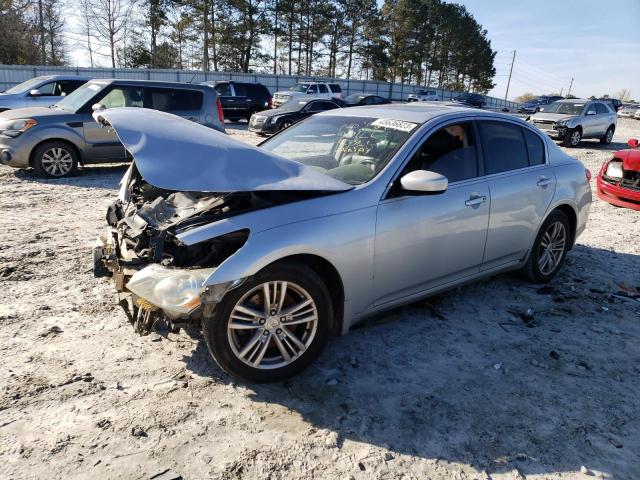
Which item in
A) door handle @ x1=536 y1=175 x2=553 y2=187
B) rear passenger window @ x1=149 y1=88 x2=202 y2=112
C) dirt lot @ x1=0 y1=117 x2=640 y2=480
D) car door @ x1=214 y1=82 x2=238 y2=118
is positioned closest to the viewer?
dirt lot @ x1=0 y1=117 x2=640 y2=480

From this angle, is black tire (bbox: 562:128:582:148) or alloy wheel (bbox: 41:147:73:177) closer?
alloy wheel (bbox: 41:147:73:177)

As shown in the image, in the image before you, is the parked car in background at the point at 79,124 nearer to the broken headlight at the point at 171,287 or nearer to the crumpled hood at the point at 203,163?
the crumpled hood at the point at 203,163

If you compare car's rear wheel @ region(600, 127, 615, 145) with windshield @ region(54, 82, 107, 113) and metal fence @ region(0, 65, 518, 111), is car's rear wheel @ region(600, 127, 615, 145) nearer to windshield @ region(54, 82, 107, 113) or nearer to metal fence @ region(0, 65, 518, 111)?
windshield @ region(54, 82, 107, 113)

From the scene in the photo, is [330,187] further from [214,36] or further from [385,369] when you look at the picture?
[214,36]

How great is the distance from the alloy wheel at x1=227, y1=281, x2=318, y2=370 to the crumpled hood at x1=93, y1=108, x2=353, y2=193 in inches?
25.3

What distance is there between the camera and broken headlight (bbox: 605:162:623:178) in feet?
27.9

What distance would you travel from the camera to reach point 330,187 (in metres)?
3.15

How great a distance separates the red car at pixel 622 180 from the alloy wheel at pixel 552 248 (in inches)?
169

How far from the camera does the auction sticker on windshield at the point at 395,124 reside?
12.3 ft

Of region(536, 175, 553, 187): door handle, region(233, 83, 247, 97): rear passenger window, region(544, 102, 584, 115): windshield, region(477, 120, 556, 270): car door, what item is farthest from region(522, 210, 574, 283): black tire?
region(233, 83, 247, 97): rear passenger window

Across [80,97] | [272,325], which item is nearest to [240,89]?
[80,97]

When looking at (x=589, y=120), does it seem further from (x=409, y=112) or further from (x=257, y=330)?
(x=257, y=330)

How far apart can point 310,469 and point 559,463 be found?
1.31m

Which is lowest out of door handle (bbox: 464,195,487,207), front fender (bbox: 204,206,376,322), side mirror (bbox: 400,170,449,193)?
front fender (bbox: 204,206,376,322)
